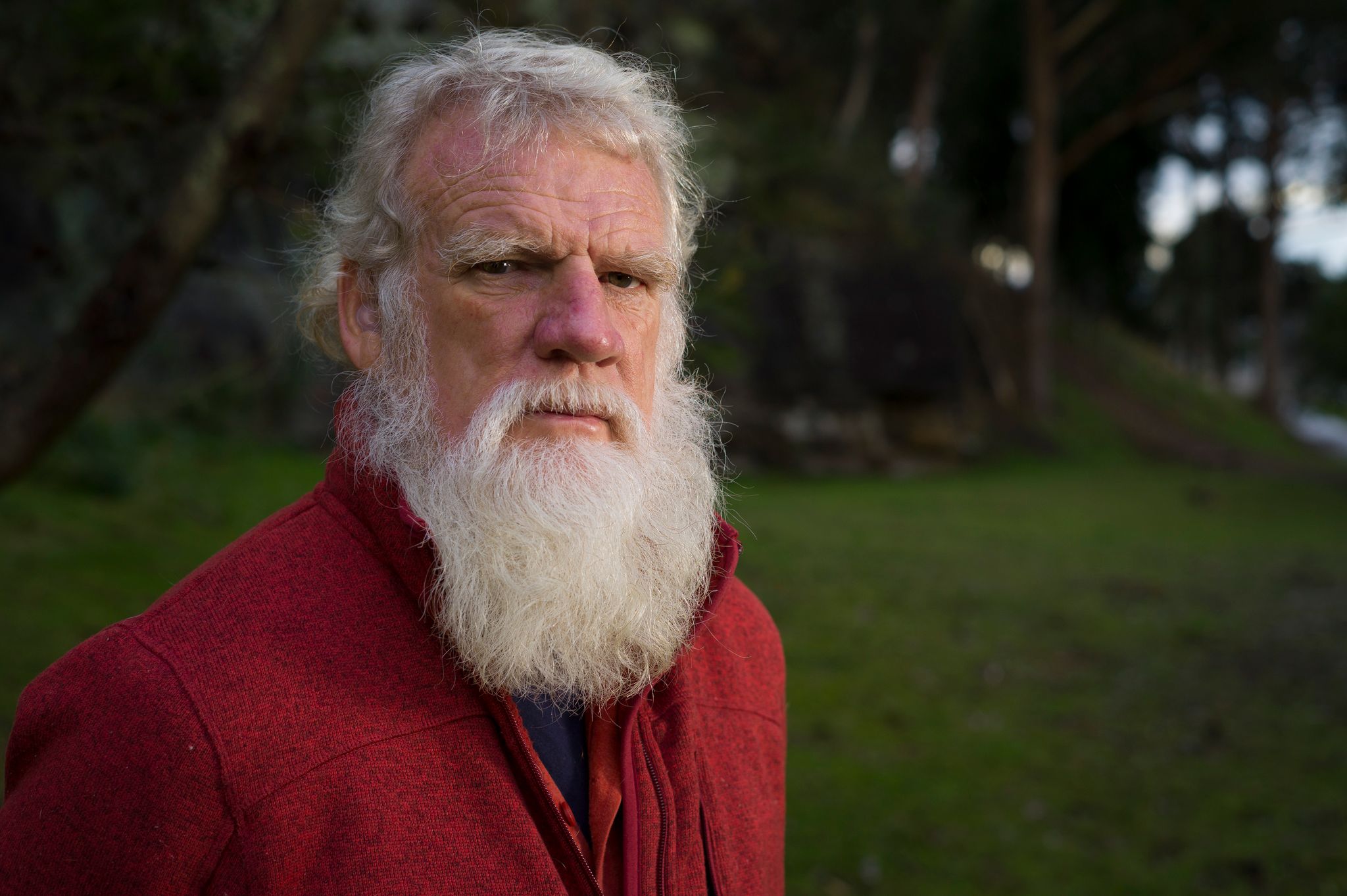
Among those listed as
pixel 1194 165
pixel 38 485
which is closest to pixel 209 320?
pixel 38 485

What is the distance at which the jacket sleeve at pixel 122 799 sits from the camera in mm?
1237

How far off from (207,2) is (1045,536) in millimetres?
9445

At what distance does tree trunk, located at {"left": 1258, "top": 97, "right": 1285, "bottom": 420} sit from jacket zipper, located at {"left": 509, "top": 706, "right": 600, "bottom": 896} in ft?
77.6

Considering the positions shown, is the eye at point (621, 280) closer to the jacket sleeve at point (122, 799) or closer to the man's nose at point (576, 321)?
the man's nose at point (576, 321)

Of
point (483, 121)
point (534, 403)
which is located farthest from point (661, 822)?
point (483, 121)

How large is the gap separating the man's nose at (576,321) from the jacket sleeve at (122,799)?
2.25 feet

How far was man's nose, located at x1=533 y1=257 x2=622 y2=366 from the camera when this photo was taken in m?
1.56

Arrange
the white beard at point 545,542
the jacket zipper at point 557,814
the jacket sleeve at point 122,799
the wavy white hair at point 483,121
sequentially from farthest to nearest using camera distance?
the wavy white hair at point 483,121 → the white beard at point 545,542 → the jacket zipper at point 557,814 → the jacket sleeve at point 122,799

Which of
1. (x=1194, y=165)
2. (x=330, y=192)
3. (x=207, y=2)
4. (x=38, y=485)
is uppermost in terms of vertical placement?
(x=1194, y=165)

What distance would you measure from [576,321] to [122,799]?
865 millimetres

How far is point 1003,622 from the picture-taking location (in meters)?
7.83

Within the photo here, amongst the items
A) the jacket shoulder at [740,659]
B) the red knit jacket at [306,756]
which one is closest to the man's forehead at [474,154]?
the red knit jacket at [306,756]

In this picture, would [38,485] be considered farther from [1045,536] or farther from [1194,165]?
[1194,165]

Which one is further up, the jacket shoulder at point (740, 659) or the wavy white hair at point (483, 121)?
the wavy white hair at point (483, 121)
